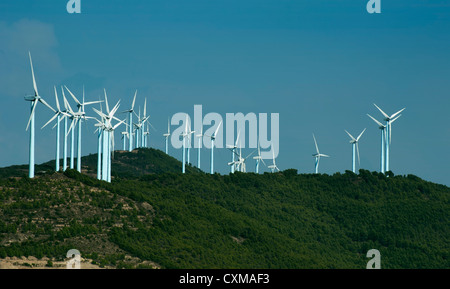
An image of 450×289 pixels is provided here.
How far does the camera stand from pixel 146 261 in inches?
3391

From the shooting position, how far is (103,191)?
346ft

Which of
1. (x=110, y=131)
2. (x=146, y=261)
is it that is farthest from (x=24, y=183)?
(x=146, y=261)

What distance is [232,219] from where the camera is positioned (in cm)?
11788

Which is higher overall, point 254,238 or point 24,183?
point 24,183

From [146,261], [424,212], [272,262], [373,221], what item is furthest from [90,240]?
[424,212]

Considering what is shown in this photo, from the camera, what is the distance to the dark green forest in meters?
89.0

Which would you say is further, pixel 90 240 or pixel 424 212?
pixel 424 212

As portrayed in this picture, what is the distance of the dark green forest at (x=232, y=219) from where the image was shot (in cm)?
8900

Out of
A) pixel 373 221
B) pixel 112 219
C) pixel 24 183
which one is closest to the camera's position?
pixel 112 219

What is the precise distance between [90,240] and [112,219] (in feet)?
29.3
